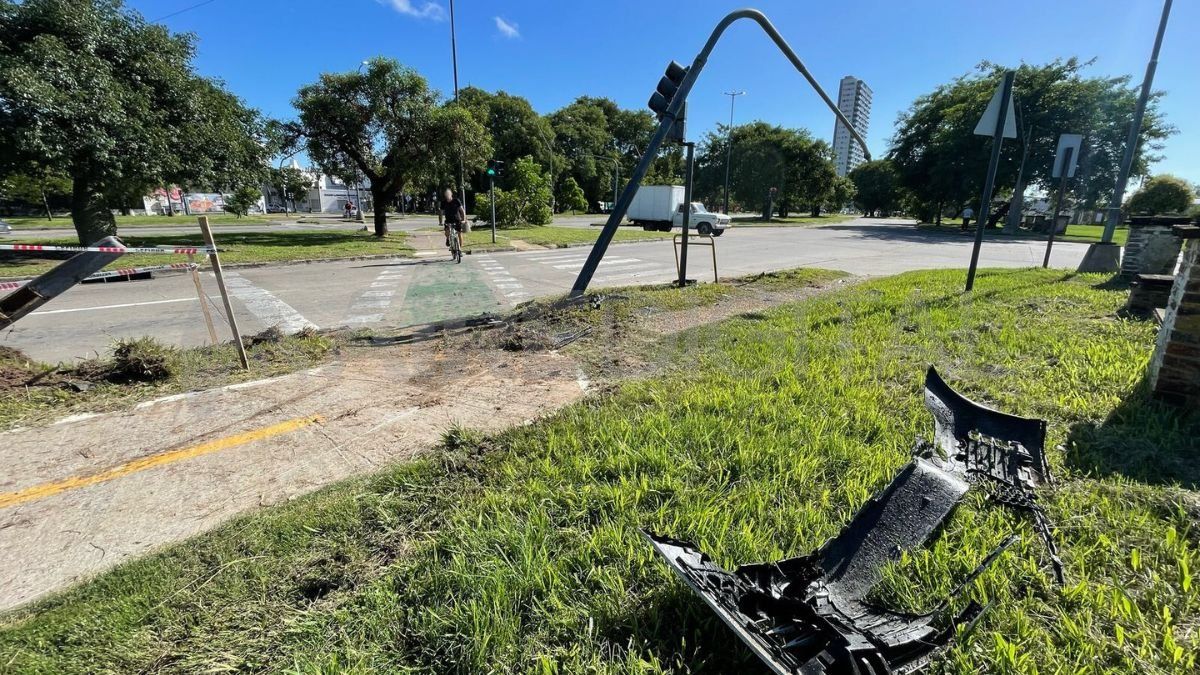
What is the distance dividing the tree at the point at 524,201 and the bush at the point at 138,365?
23860 millimetres

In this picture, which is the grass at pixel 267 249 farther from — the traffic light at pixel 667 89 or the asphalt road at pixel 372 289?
the traffic light at pixel 667 89

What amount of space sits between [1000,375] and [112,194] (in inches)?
788

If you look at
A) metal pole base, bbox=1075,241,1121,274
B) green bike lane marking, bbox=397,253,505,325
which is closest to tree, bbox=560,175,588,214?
green bike lane marking, bbox=397,253,505,325

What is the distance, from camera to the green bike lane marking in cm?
767

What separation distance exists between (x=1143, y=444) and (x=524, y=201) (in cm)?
2779

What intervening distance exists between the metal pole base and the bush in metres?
15.7

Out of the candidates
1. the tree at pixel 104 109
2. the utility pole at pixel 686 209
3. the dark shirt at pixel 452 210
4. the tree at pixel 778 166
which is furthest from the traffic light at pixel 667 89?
the tree at pixel 778 166

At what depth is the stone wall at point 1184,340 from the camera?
125 inches

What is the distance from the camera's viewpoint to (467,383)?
15.0 feet

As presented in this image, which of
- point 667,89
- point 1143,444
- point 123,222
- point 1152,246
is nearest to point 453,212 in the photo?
point 667,89

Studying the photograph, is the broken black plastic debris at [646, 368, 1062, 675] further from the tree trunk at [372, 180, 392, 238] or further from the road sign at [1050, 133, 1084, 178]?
the tree trunk at [372, 180, 392, 238]

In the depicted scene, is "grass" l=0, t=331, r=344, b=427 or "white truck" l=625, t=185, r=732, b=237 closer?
"grass" l=0, t=331, r=344, b=427

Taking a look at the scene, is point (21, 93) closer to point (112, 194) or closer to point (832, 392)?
point (112, 194)

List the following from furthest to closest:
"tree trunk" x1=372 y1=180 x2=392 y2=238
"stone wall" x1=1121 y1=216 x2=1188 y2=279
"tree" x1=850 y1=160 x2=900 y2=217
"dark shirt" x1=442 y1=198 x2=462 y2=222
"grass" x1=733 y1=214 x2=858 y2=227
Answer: "tree" x1=850 y1=160 x2=900 y2=217 → "grass" x1=733 y1=214 x2=858 y2=227 → "tree trunk" x1=372 y1=180 x2=392 y2=238 → "dark shirt" x1=442 y1=198 x2=462 y2=222 → "stone wall" x1=1121 y1=216 x2=1188 y2=279
